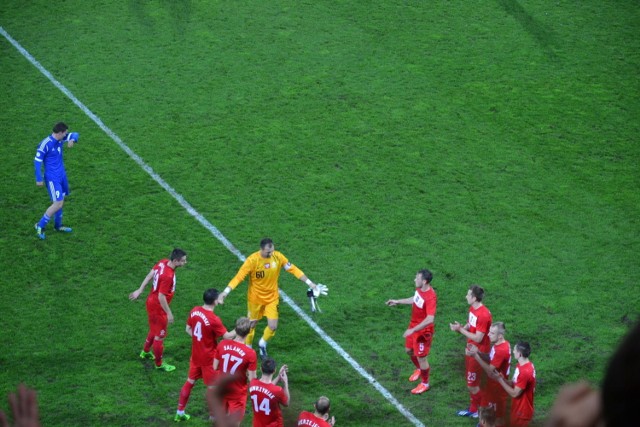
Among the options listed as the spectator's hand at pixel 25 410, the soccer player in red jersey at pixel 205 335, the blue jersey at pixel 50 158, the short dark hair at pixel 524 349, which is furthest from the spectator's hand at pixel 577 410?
the blue jersey at pixel 50 158

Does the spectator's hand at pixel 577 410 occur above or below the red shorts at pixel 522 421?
above

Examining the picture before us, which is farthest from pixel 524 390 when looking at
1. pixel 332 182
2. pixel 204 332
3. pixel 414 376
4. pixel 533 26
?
pixel 533 26

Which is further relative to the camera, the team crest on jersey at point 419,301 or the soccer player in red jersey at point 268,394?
the team crest on jersey at point 419,301

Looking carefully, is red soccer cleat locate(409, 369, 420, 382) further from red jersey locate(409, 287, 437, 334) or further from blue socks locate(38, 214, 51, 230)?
blue socks locate(38, 214, 51, 230)

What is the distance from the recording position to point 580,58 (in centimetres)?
1816

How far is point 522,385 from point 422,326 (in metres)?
1.55

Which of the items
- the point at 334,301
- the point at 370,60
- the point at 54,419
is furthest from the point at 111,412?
the point at 370,60

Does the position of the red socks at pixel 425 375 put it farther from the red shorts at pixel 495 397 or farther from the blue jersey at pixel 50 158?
the blue jersey at pixel 50 158

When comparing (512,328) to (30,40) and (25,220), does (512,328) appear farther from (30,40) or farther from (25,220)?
(30,40)

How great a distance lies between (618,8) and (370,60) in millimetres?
6284

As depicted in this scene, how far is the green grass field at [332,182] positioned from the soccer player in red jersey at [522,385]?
3.91 ft

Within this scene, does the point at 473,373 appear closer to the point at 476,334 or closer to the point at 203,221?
the point at 476,334

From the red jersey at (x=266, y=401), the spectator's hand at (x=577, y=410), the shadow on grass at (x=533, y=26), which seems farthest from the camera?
the shadow on grass at (x=533, y=26)

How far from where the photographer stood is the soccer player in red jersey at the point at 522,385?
8.71m
